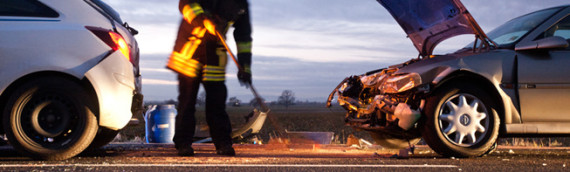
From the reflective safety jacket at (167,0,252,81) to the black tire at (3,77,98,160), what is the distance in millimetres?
1041

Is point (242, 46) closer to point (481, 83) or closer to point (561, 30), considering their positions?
point (481, 83)

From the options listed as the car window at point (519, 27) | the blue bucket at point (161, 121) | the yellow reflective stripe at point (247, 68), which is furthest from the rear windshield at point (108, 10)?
the car window at point (519, 27)

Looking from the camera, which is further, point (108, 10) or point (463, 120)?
point (108, 10)

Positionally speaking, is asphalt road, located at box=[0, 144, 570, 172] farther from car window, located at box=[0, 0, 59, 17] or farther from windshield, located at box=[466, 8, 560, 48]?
car window, located at box=[0, 0, 59, 17]

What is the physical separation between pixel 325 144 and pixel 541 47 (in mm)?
2825

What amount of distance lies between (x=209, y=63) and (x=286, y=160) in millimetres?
1349

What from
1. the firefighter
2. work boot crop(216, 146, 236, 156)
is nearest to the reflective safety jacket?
the firefighter

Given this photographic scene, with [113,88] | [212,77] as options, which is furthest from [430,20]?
[113,88]

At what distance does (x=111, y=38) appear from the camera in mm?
5570

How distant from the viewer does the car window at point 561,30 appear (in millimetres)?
6066

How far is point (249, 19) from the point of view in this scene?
6.10 meters

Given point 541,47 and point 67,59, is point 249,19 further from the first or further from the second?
point 541,47

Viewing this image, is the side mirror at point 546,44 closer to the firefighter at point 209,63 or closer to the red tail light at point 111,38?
the firefighter at point 209,63

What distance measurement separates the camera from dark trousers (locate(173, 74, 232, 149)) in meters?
6.10
